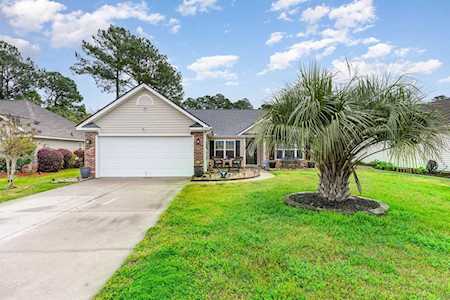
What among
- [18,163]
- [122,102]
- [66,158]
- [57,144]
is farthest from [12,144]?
[57,144]

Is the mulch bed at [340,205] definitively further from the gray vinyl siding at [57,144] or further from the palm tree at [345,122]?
the gray vinyl siding at [57,144]

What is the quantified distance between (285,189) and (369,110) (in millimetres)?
4136

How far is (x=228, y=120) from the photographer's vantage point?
2064 cm

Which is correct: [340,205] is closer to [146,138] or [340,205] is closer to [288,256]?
[288,256]

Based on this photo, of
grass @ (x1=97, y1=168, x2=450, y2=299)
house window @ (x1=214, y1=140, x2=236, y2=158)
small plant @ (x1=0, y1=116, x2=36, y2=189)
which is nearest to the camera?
grass @ (x1=97, y1=168, x2=450, y2=299)

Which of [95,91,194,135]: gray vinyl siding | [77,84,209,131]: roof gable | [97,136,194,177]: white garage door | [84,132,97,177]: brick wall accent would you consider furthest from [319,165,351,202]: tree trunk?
[84,132,97,177]: brick wall accent

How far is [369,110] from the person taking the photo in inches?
230

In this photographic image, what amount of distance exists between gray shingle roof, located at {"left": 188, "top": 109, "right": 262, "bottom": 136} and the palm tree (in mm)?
12013

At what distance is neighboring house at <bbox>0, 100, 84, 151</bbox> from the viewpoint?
1770cm

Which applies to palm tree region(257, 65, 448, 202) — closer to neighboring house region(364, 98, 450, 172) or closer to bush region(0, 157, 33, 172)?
neighboring house region(364, 98, 450, 172)

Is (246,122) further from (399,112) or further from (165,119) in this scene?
(399,112)

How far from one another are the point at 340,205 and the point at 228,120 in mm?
15269

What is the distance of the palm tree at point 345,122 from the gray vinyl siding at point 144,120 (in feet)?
25.8

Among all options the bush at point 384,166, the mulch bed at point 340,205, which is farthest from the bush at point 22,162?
the bush at point 384,166
